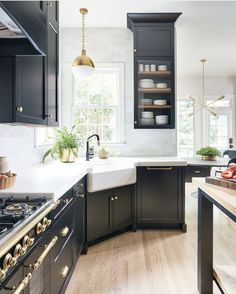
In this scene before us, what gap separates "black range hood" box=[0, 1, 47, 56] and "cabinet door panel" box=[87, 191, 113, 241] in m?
1.60

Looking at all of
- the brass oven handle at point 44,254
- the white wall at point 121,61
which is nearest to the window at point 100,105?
the white wall at point 121,61

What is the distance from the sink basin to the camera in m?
2.66

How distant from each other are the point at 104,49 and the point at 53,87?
175 cm

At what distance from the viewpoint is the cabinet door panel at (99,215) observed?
2.70 m

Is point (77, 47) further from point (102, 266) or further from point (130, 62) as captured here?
point (102, 266)

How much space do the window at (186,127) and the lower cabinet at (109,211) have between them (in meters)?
4.68

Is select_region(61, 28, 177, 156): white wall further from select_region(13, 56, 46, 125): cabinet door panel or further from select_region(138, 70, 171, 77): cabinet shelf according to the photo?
select_region(13, 56, 46, 125): cabinet door panel

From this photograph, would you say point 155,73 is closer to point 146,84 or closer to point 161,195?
point 146,84

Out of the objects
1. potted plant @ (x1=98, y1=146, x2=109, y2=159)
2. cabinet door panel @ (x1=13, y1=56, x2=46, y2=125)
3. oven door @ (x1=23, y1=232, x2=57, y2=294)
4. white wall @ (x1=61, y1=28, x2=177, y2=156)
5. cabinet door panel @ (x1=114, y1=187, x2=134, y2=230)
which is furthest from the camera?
white wall @ (x1=61, y1=28, x2=177, y2=156)

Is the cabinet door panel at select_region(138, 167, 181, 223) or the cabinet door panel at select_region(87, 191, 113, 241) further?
the cabinet door panel at select_region(138, 167, 181, 223)

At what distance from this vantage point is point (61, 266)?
1.76m

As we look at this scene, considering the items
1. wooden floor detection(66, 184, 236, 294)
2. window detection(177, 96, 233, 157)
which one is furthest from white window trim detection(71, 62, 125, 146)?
window detection(177, 96, 233, 157)

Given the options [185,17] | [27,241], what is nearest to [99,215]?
[27,241]

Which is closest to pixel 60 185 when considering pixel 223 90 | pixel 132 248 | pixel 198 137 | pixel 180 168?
pixel 132 248
